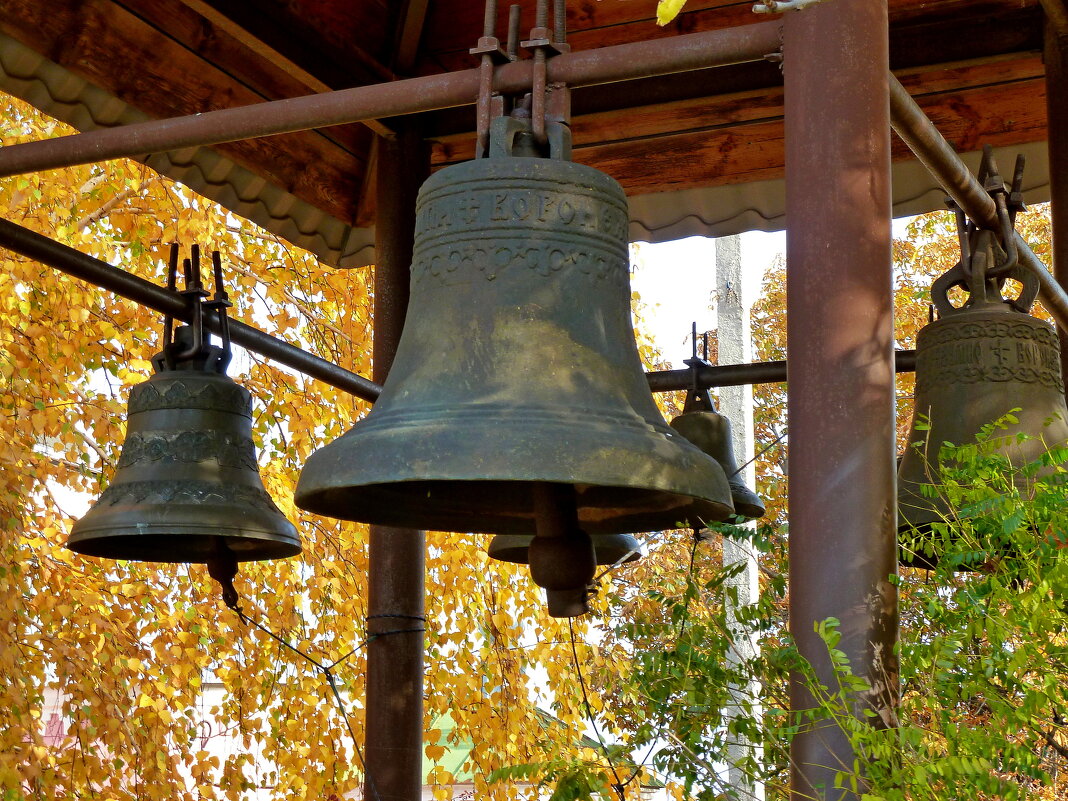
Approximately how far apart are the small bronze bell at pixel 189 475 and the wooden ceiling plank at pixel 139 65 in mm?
980

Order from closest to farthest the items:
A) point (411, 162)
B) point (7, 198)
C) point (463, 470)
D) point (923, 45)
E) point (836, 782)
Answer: point (836, 782) → point (463, 470) → point (923, 45) → point (411, 162) → point (7, 198)

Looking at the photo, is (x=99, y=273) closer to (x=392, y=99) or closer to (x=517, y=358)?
(x=392, y=99)

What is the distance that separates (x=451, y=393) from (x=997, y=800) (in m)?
1.10

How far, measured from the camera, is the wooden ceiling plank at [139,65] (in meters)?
3.94

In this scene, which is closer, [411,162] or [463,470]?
[463,470]

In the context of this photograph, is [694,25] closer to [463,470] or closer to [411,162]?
[411,162]

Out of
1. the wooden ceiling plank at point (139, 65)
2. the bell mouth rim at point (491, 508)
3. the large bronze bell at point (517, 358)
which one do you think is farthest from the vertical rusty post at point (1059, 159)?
the wooden ceiling plank at point (139, 65)

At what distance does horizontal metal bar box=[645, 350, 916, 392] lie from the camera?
13.5 ft

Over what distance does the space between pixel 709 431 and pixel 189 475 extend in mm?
1706

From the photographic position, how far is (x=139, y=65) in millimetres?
4164

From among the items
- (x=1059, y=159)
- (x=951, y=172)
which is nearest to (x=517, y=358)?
(x=951, y=172)

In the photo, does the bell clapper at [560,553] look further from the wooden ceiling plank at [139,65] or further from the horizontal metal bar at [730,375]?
the wooden ceiling plank at [139,65]

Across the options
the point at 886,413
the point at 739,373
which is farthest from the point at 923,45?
the point at 886,413

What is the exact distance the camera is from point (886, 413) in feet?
6.56
